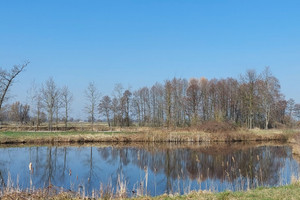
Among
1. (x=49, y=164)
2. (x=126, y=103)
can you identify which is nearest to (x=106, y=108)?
(x=126, y=103)

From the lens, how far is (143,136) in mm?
30719

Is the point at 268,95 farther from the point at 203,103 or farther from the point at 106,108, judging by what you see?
the point at 106,108

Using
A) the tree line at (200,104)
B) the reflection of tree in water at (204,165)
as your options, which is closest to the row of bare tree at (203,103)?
the tree line at (200,104)

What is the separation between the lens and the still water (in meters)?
11.7

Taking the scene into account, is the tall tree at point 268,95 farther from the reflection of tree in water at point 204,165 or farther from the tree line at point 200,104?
the reflection of tree in water at point 204,165

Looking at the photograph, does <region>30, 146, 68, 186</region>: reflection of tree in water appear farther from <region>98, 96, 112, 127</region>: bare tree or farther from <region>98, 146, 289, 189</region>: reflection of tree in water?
<region>98, 96, 112, 127</region>: bare tree

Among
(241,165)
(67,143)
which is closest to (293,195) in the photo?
(241,165)

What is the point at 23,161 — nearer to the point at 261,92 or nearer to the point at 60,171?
the point at 60,171

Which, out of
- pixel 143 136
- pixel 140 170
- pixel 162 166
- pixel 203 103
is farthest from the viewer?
pixel 203 103

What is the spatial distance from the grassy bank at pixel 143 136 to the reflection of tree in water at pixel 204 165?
6.21 meters

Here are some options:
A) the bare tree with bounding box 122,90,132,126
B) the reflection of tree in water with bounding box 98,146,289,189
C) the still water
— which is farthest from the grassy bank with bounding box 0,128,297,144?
the bare tree with bounding box 122,90,132,126

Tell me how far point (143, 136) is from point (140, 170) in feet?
48.8

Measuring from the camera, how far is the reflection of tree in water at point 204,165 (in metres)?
13.8

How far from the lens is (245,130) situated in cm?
3531
